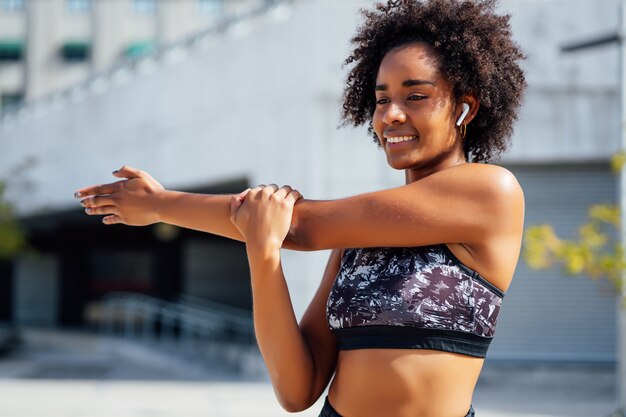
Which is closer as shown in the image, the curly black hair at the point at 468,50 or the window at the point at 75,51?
the curly black hair at the point at 468,50

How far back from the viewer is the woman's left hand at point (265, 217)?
2.10 meters

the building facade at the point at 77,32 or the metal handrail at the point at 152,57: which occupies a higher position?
the building facade at the point at 77,32

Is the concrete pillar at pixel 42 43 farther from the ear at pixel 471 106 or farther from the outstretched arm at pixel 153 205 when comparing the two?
the ear at pixel 471 106

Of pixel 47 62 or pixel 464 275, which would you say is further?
pixel 47 62

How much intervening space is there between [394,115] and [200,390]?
32.0ft

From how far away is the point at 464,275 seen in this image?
206 cm

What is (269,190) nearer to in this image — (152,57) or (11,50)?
(152,57)

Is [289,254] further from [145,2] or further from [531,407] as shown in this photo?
[145,2]

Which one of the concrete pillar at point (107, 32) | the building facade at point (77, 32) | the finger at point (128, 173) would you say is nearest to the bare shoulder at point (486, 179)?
the finger at point (128, 173)

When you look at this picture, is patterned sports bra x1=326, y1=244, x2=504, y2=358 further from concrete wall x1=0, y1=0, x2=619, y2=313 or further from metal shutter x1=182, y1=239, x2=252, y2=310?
metal shutter x1=182, y1=239, x2=252, y2=310

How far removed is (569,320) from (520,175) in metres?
1.96

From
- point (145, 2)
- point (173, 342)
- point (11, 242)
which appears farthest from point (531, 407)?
point (145, 2)

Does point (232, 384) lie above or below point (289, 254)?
below

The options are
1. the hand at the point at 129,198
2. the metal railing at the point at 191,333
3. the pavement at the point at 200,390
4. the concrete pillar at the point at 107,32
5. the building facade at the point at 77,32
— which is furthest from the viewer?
the building facade at the point at 77,32
